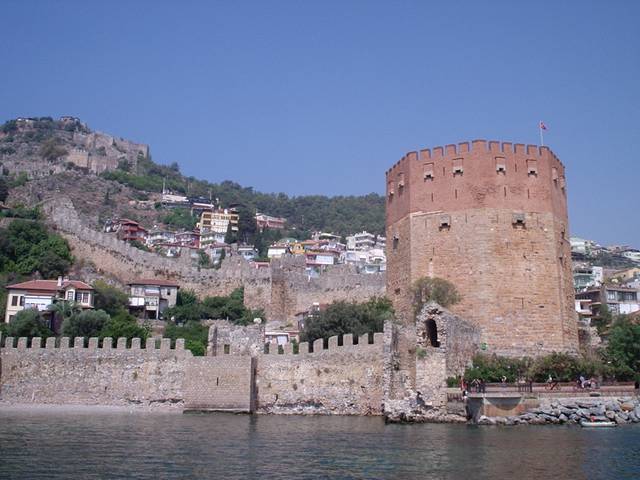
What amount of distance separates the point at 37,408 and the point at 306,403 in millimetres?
10644

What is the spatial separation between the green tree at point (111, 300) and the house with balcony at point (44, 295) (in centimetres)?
86

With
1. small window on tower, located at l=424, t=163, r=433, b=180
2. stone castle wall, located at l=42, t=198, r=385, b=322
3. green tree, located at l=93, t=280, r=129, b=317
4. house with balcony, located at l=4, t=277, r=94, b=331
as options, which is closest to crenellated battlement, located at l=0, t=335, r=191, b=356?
house with balcony, located at l=4, t=277, r=94, b=331

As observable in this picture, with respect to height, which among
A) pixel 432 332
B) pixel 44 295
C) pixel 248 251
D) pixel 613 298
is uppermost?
pixel 248 251

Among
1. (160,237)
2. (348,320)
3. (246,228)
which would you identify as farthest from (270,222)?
(348,320)

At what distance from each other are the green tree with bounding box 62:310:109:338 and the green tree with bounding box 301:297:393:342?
409 inches

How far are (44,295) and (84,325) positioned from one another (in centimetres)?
806

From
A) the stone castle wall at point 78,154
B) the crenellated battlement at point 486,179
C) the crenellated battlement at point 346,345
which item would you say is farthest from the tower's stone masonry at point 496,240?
the stone castle wall at point 78,154

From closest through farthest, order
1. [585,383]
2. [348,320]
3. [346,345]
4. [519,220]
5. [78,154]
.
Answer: [585,383]
[346,345]
[519,220]
[348,320]
[78,154]

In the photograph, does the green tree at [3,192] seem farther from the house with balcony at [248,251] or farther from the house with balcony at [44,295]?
the house with balcony at [44,295]

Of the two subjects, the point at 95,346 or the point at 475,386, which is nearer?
the point at 475,386

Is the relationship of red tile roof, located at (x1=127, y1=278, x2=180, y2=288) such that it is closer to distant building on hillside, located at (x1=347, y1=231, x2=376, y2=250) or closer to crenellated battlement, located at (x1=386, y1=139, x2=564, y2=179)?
crenellated battlement, located at (x1=386, y1=139, x2=564, y2=179)

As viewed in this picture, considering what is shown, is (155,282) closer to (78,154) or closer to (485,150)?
(485,150)

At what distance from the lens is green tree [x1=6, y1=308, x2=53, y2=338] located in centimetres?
3409

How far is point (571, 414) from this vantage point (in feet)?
73.8
